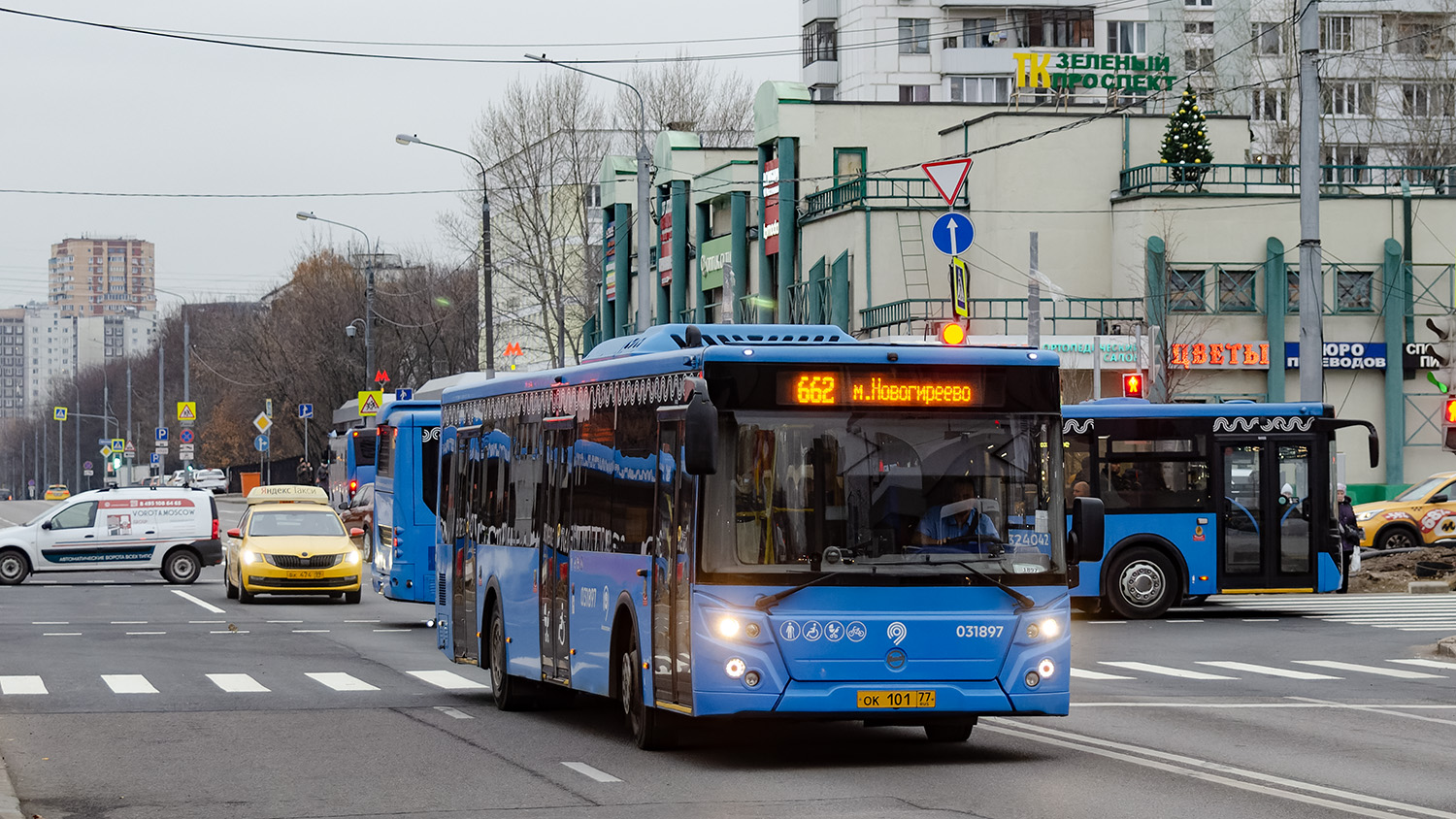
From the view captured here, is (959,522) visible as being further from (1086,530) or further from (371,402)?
(371,402)

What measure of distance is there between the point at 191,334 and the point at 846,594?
136 meters

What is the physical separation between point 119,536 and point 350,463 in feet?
42.2

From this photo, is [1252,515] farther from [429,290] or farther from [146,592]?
[429,290]

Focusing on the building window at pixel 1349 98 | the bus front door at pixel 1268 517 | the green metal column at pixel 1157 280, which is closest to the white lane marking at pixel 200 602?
the bus front door at pixel 1268 517

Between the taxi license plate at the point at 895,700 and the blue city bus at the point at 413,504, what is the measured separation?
15.9 metres

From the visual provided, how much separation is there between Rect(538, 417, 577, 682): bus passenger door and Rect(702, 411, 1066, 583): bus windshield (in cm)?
276

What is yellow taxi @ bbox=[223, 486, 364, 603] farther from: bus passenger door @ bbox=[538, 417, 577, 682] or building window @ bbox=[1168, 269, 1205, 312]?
building window @ bbox=[1168, 269, 1205, 312]

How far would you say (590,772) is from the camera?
12.2m

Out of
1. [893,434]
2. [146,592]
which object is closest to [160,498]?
[146,592]

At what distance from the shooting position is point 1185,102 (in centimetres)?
5128

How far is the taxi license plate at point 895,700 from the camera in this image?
12.1m

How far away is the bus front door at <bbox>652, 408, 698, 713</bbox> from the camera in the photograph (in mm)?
12234

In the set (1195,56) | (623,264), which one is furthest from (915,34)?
(623,264)

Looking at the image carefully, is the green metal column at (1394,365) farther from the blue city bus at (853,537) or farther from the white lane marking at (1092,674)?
the blue city bus at (853,537)
